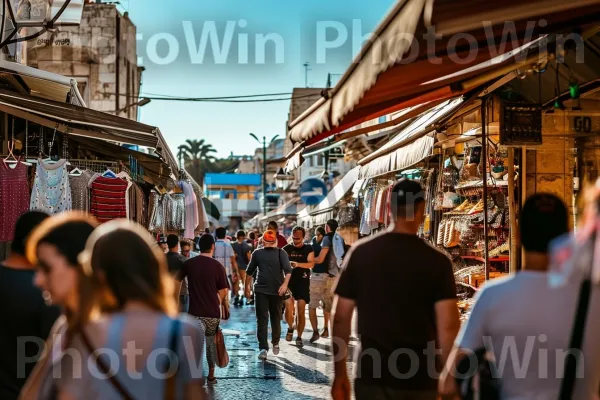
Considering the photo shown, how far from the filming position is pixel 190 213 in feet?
48.9

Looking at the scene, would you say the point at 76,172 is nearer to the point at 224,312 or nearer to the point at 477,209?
the point at 224,312

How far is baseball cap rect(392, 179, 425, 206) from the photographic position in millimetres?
5086

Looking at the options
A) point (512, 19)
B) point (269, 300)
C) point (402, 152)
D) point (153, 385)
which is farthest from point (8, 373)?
point (269, 300)

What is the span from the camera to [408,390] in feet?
15.9

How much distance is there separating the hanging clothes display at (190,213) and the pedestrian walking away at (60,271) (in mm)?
11187

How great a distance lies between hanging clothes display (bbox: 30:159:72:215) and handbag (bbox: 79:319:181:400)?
6684 mm

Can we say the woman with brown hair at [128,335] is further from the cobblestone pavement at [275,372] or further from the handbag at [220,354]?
the handbag at [220,354]

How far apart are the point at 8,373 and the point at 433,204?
8.34 metres

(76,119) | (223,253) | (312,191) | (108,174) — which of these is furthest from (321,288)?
(312,191)

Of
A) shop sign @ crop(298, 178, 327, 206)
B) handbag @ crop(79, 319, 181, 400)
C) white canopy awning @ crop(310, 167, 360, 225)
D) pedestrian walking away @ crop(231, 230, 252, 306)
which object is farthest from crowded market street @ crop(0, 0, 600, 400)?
shop sign @ crop(298, 178, 327, 206)

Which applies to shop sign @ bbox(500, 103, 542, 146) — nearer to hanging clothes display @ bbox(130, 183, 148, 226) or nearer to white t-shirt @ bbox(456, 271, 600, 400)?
white t-shirt @ bbox(456, 271, 600, 400)

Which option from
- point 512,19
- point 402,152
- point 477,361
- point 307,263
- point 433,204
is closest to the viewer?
point 477,361

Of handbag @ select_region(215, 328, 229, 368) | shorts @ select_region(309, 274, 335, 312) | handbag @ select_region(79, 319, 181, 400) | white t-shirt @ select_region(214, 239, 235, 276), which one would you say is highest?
handbag @ select_region(79, 319, 181, 400)

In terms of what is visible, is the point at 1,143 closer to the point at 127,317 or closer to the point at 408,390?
the point at 408,390
